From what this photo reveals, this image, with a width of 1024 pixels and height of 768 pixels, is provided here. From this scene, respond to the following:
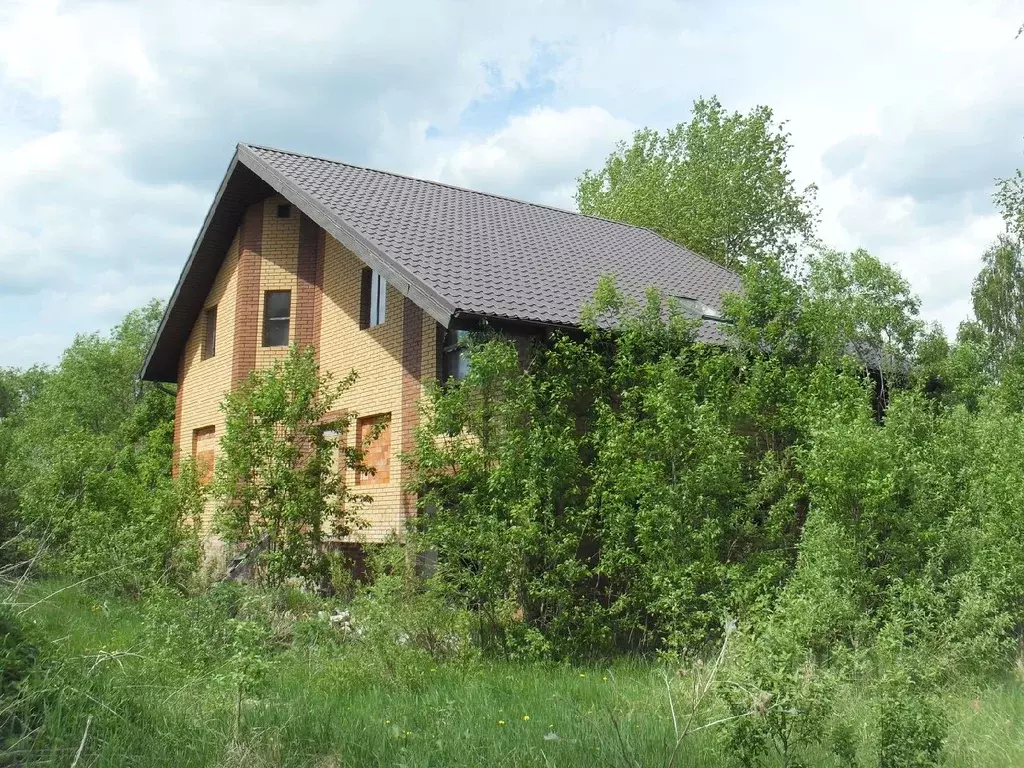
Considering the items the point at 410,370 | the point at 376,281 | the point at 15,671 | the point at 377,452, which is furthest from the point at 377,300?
the point at 15,671

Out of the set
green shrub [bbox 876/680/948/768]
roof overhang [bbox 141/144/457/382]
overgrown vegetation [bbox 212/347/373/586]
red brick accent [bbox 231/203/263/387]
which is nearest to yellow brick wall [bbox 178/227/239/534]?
roof overhang [bbox 141/144/457/382]

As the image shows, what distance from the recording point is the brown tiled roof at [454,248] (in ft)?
37.9

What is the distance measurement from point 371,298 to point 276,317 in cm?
296

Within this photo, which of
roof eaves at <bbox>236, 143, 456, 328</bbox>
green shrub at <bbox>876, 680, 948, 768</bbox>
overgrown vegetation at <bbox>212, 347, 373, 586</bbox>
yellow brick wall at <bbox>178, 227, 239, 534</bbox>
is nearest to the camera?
green shrub at <bbox>876, 680, 948, 768</bbox>

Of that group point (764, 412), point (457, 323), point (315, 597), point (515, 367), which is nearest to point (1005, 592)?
point (764, 412)

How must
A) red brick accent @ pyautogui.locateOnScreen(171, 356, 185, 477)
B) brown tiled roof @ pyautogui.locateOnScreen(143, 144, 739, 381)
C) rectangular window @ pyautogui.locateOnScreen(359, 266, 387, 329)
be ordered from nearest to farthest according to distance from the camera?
1. brown tiled roof @ pyautogui.locateOnScreen(143, 144, 739, 381)
2. rectangular window @ pyautogui.locateOnScreen(359, 266, 387, 329)
3. red brick accent @ pyautogui.locateOnScreen(171, 356, 185, 477)

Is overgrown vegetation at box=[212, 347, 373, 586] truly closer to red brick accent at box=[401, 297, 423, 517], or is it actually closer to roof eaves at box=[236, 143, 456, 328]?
red brick accent at box=[401, 297, 423, 517]

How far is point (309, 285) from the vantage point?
16500 mm

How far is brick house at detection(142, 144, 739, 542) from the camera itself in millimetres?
12180

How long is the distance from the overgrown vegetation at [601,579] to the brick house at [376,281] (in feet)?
3.69

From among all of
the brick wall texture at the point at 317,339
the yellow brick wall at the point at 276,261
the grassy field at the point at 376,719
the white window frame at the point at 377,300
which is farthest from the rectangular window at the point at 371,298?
the grassy field at the point at 376,719

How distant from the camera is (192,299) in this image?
19344 millimetres

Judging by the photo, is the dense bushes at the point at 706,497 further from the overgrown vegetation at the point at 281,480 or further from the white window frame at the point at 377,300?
the white window frame at the point at 377,300

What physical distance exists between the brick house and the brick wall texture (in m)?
0.03
